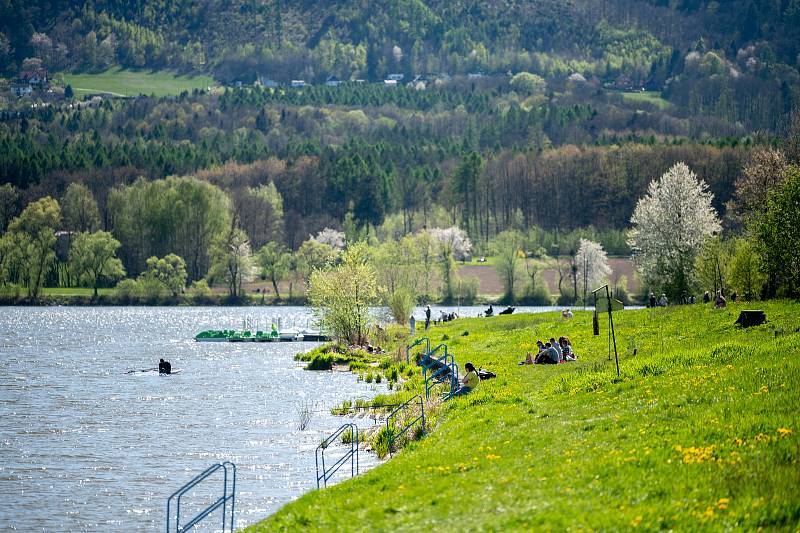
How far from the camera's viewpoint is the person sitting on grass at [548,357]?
52.7m

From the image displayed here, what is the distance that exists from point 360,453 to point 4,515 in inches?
550

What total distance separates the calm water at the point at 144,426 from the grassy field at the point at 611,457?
6775mm

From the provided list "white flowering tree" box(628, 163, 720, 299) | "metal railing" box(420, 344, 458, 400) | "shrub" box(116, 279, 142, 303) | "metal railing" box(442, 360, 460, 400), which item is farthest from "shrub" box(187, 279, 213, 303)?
"metal railing" box(442, 360, 460, 400)

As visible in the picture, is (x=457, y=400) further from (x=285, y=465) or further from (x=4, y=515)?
(x=4, y=515)

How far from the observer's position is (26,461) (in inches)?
1857

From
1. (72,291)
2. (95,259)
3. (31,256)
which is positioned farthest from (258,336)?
(72,291)

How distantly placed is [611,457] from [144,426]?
35293 mm

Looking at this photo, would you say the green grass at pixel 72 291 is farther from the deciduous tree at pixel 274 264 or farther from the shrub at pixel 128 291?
the deciduous tree at pixel 274 264

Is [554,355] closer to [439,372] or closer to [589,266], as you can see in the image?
[439,372]

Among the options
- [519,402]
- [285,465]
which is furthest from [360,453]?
[519,402]

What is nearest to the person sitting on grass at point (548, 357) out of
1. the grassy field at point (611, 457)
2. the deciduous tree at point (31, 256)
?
the grassy field at point (611, 457)

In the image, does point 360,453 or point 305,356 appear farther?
point 305,356

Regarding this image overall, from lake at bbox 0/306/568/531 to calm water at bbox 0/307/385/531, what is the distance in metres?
0.09

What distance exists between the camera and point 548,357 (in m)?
53.1
